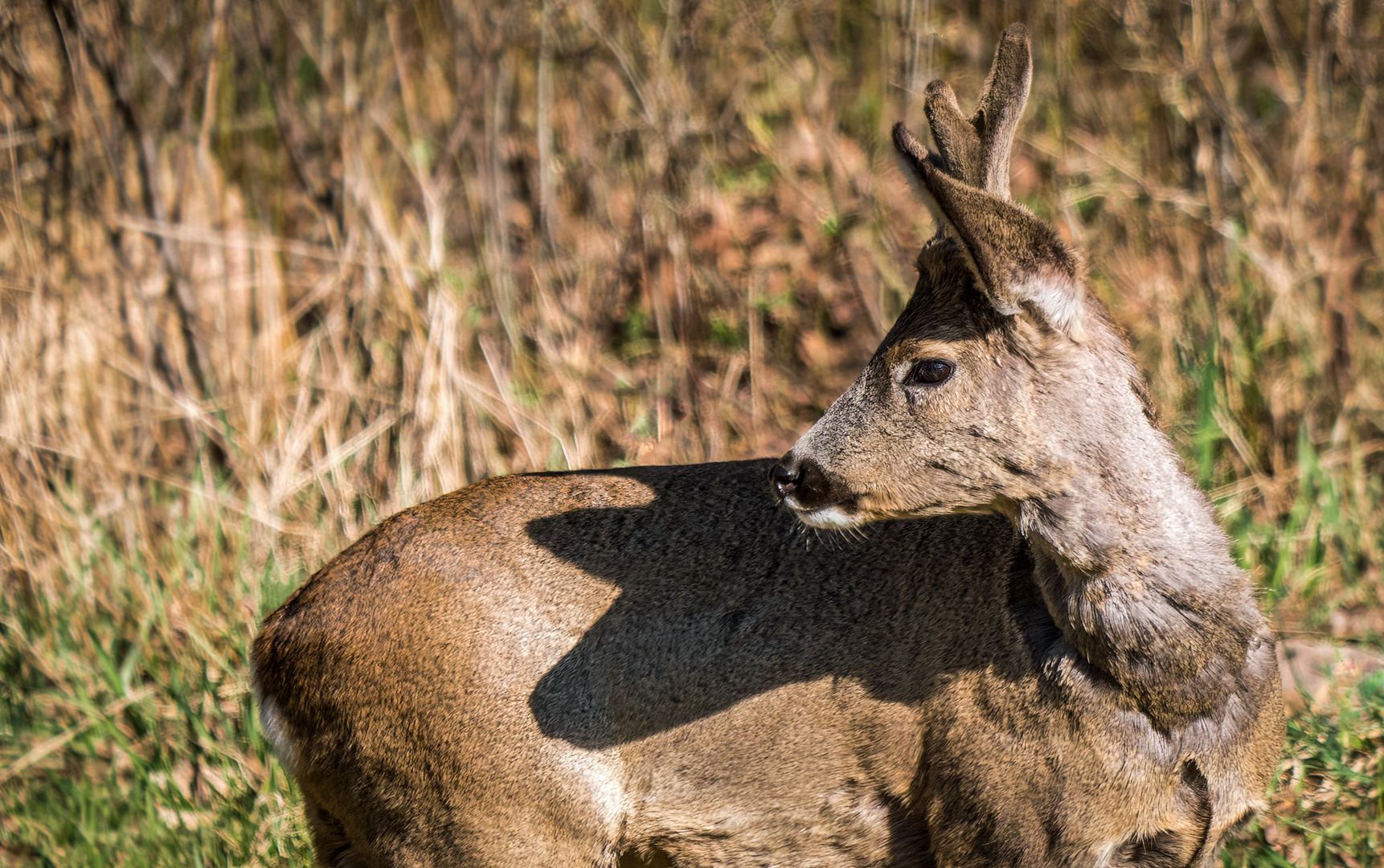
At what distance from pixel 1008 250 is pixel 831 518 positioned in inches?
29.5

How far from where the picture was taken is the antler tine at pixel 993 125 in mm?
3031

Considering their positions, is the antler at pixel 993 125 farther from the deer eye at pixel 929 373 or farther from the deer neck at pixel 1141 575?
the deer neck at pixel 1141 575

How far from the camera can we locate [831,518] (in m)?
3.03

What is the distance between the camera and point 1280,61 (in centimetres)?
690

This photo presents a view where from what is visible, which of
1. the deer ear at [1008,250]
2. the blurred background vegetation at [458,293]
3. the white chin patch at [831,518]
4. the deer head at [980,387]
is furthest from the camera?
the blurred background vegetation at [458,293]

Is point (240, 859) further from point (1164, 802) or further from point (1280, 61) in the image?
point (1280, 61)

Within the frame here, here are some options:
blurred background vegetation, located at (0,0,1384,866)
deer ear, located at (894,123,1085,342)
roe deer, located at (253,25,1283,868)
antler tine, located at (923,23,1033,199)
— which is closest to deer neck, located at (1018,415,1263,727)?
roe deer, located at (253,25,1283,868)

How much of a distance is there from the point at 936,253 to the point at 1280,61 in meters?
4.93

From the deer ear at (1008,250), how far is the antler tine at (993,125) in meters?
0.15

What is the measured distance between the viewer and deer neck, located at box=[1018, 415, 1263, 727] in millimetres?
2904

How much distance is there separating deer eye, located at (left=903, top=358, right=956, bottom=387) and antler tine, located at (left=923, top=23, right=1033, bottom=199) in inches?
17.9

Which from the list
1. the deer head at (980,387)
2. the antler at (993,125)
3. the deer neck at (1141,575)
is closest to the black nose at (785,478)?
the deer head at (980,387)

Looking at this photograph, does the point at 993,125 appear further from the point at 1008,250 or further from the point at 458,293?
the point at 458,293

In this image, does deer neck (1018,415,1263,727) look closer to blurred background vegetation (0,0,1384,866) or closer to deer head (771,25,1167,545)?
deer head (771,25,1167,545)
